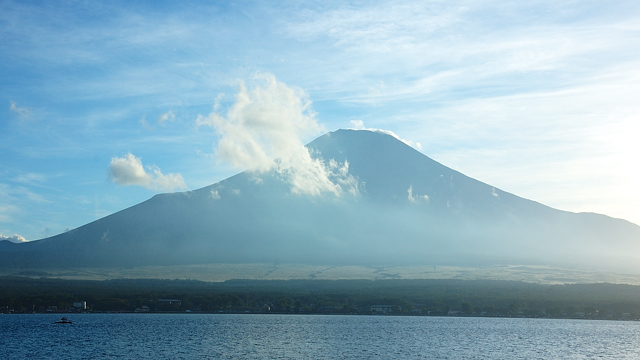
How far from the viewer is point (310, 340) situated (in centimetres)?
7906

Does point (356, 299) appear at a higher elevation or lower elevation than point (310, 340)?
higher

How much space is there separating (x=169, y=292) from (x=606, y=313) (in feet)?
287

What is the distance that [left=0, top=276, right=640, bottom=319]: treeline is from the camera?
12012 cm

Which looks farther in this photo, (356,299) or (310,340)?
(356,299)

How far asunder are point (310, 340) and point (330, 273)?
102 meters

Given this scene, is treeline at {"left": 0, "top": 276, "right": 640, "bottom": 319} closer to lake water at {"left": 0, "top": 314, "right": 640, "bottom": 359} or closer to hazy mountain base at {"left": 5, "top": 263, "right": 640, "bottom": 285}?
lake water at {"left": 0, "top": 314, "right": 640, "bottom": 359}

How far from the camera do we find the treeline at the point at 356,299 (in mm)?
120125

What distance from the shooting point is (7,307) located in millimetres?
121625

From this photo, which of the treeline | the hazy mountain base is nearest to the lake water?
the treeline

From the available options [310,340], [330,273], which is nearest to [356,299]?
[310,340]

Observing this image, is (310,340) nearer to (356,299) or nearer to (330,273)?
(356,299)

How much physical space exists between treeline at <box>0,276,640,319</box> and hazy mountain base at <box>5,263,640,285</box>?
21.3m

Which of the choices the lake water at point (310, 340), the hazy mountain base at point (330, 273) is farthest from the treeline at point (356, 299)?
the hazy mountain base at point (330, 273)

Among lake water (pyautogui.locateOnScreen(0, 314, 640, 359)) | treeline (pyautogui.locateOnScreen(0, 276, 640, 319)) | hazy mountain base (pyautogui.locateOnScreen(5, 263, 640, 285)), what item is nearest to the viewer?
lake water (pyautogui.locateOnScreen(0, 314, 640, 359))
